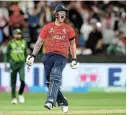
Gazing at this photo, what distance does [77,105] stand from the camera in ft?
48.5

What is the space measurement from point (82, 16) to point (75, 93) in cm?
334

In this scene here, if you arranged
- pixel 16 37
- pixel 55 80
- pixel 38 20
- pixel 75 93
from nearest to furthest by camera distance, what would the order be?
pixel 55 80
pixel 16 37
pixel 75 93
pixel 38 20

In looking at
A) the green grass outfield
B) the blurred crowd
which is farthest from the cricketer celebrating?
the blurred crowd

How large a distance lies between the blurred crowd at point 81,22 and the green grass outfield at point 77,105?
6.62ft

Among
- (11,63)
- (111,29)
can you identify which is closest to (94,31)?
(111,29)

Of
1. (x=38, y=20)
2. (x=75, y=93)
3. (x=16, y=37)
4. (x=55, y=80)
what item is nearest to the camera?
(x=55, y=80)

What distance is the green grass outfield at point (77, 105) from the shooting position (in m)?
12.0

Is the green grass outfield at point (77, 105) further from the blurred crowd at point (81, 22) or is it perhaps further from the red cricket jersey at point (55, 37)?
the blurred crowd at point (81, 22)

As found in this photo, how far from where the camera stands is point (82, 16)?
71.9 feet

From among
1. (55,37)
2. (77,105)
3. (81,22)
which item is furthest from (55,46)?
(81,22)

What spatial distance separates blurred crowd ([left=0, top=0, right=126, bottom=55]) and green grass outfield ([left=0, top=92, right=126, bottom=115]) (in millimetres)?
2017

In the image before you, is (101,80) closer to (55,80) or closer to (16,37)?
(16,37)

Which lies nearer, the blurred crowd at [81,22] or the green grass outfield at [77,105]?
the green grass outfield at [77,105]

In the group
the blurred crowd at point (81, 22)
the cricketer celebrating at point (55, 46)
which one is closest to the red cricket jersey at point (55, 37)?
the cricketer celebrating at point (55, 46)
